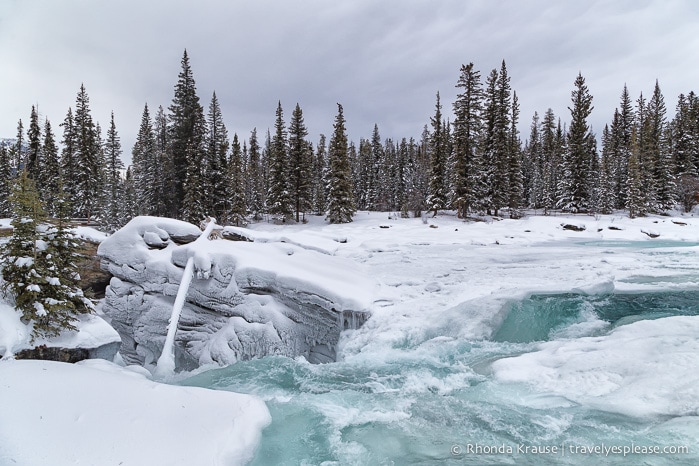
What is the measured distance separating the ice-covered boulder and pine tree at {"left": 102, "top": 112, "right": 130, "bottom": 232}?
27.8 metres

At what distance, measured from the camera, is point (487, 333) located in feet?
28.8

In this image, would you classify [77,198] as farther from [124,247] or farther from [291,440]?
[291,440]

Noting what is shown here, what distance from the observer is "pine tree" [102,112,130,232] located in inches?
1475

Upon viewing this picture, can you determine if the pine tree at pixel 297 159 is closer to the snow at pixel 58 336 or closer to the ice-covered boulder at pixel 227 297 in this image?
the ice-covered boulder at pixel 227 297

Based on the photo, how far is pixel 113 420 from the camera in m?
4.66

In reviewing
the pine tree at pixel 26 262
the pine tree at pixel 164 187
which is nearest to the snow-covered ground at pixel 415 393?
the pine tree at pixel 26 262

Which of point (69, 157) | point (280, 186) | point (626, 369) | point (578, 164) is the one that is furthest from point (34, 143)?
point (578, 164)

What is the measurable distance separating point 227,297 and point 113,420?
6141 mm

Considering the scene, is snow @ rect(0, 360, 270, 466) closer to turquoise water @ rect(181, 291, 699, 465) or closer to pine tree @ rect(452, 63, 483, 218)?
turquoise water @ rect(181, 291, 699, 465)

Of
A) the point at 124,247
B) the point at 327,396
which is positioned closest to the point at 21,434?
the point at 327,396

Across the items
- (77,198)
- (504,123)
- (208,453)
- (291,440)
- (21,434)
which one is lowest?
(291,440)

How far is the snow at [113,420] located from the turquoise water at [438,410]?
600 millimetres

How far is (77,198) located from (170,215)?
1181cm

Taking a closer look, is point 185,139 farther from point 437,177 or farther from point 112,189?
point 437,177
